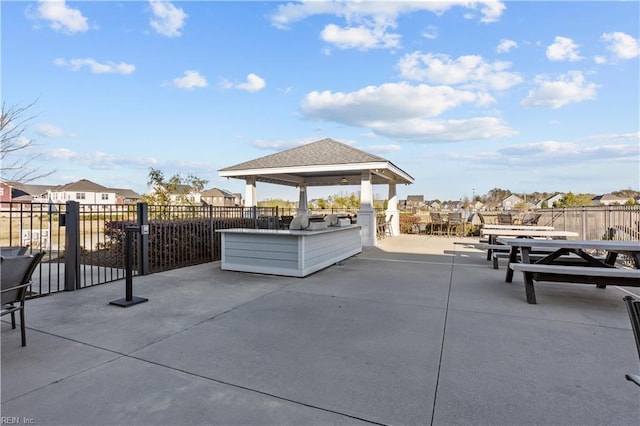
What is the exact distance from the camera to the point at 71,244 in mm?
5035

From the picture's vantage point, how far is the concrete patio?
6.54 ft

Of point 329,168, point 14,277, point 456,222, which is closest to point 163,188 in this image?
point 329,168

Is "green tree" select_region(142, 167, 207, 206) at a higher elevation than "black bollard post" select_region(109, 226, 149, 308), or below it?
higher

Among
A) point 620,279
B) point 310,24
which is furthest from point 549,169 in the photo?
point 620,279

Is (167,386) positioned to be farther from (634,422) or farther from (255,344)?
(634,422)

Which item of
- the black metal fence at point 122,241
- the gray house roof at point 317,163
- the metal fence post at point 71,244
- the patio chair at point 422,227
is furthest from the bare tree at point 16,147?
the patio chair at point 422,227

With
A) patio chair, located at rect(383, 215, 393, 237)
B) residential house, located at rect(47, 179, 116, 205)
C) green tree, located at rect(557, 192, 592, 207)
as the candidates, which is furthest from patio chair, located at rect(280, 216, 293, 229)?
residential house, located at rect(47, 179, 116, 205)

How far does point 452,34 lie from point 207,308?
10984 millimetres

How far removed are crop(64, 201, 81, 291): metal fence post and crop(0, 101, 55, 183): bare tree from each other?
3.31 m

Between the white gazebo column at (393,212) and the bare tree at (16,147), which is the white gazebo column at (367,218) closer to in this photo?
the white gazebo column at (393,212)

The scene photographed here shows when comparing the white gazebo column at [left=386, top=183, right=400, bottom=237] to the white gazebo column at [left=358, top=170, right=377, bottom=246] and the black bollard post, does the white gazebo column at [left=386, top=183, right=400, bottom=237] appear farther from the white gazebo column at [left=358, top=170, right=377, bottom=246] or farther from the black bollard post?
the black bollard post

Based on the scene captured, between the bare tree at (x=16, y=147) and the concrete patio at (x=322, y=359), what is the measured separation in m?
4.38

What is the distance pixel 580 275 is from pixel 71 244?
7.49 meters

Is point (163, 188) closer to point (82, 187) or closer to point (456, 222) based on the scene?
point (456, 222)
